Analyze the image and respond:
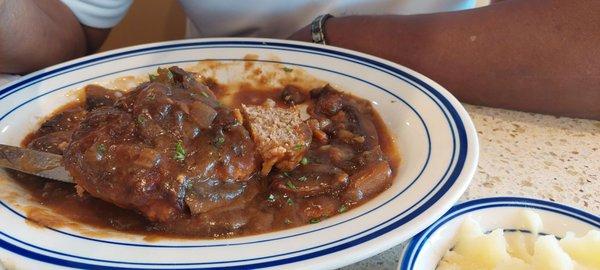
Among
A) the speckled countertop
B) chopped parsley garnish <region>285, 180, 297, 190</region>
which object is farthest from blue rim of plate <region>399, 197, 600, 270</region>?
chopped parsley garnish <region>285, 180, 297, 190</region>

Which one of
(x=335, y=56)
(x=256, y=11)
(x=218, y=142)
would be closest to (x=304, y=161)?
(x=218, y=142)

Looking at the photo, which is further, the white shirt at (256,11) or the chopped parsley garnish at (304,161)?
the white shirt at (256,11)

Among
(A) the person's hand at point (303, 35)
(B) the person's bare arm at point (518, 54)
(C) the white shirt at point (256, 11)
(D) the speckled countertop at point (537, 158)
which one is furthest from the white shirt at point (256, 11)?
(D) the speckled countertop at point (537, 158)

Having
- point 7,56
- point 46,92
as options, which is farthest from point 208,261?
point 7,56

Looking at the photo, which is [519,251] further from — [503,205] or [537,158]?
[537,158]

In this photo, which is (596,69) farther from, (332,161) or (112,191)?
(112,191)

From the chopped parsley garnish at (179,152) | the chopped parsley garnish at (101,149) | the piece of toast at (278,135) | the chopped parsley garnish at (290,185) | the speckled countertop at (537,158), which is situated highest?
the chopped parsley garnish at (179,152)

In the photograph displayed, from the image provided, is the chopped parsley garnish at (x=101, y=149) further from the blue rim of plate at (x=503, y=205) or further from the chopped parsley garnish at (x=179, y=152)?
the blue rim of plate at (x=503, y=205)
